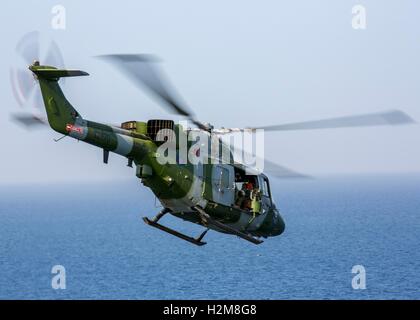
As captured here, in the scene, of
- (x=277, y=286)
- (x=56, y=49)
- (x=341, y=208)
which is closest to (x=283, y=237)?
(x=277, y=286)

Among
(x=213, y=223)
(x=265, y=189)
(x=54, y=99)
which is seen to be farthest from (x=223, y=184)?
(x=54, y=99)

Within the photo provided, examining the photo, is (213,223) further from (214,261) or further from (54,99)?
(214,261)

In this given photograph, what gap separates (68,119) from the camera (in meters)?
21.0

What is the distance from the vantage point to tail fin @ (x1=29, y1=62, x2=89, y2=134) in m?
20.6

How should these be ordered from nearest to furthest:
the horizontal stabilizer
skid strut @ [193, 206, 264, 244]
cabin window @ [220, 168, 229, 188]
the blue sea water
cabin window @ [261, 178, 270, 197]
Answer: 1. the horizontal stabilizer
2. skid strut @ [193, 206, 264, 244]
3. cabin window @ [220, 168, 229, 188]
4. cabin window @ [261, 178, 270, 197]
5. the blue sea water

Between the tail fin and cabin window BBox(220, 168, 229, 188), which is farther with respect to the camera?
cabin window BBox(220, 168, 229, 188)

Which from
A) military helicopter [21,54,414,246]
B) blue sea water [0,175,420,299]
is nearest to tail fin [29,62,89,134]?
military helicopter [21,54,414,246]

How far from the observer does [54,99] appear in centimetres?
2091

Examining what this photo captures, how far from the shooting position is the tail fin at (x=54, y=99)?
20.6m

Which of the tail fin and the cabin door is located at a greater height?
the tail fin

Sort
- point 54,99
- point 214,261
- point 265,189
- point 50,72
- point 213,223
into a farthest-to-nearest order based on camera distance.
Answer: point 214,261 < point 265,189 < point 213,223 < point 54,99 < point 50,72

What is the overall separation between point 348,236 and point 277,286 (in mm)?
50533

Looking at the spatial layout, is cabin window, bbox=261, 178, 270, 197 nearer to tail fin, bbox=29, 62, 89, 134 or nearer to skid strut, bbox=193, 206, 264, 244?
skid strut, bbox=193, 206, 264, 244

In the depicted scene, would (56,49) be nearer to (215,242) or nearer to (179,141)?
(179,141)
